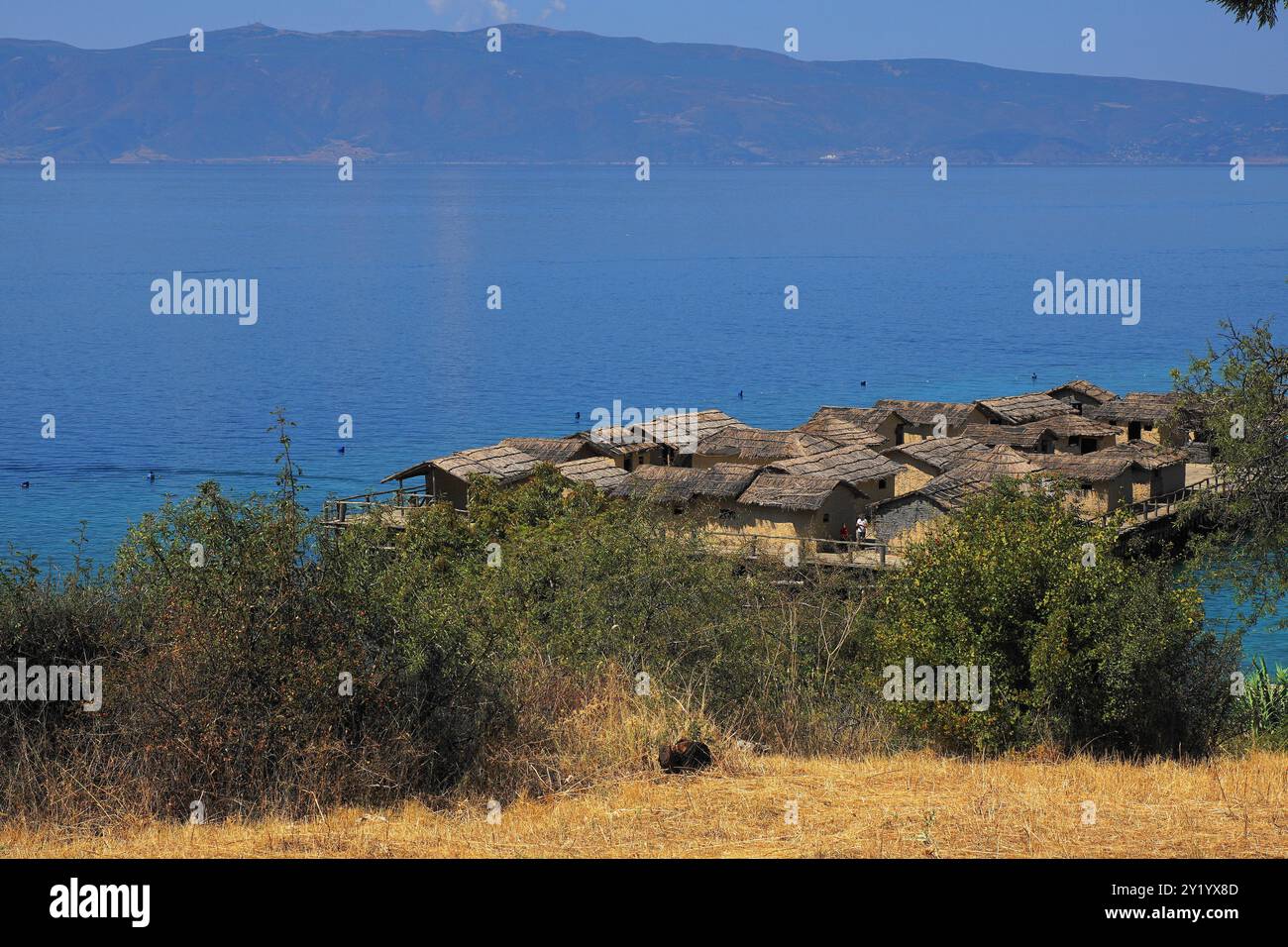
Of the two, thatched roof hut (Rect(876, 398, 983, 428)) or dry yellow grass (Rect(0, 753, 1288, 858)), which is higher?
thatched roof hut (Rect(876, 398, 983, 428))

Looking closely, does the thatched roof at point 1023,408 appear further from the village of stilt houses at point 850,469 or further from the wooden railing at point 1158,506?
the wooden railing at point 1158,506

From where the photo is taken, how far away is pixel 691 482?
124 ft

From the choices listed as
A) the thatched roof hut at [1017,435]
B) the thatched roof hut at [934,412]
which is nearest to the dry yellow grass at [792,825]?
the thatched roof hut at [1017,435]

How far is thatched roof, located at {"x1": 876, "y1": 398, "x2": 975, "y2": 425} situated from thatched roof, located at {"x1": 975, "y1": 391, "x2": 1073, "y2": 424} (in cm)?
72

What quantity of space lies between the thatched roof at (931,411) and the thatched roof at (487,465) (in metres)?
15.3

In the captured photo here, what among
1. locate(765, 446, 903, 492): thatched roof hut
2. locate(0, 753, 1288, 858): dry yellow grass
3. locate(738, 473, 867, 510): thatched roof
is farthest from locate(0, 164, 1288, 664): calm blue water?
locate(0, 753, 1288, 858): dry yellow grass

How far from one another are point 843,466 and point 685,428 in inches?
290

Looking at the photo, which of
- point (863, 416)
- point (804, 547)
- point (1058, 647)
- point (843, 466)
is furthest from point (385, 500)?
point (1058, 647)

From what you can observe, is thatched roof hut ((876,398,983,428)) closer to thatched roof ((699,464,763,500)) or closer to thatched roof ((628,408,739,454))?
thatched roof ((628,408,739,454))

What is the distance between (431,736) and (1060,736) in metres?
8.26

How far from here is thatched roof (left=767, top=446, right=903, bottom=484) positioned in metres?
37.6

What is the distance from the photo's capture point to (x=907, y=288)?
130 m

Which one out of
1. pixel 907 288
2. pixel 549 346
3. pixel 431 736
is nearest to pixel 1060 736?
pixel 431 736
